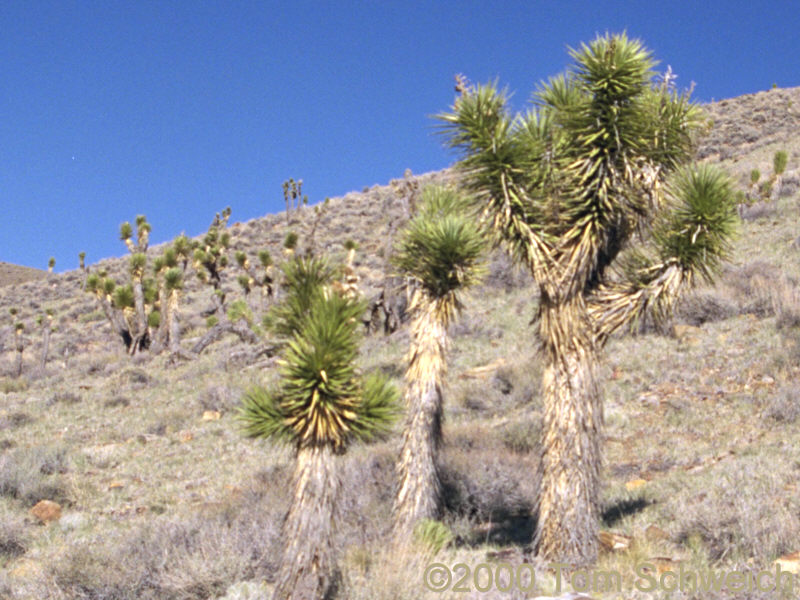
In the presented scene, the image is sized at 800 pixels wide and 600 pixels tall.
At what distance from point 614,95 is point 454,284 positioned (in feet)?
7.67

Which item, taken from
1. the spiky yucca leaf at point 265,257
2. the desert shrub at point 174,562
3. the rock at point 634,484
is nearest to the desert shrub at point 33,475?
the desert shrub at point 174,562

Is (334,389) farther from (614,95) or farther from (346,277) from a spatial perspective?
(614,95)

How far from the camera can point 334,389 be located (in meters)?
4.85

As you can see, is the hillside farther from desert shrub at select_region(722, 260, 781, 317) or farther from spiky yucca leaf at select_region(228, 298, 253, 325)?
spiky yucca leaf at select_region(228, 298, 253, 325)

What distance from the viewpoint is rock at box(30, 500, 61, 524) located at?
9.52 meters

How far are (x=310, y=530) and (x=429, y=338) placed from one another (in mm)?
2721

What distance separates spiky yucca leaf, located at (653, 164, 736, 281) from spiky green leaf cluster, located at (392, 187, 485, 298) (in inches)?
70.0

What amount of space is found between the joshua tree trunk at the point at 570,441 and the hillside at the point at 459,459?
0.29 meters

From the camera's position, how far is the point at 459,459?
9281mm

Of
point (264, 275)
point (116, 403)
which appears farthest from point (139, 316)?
point (116, 403)

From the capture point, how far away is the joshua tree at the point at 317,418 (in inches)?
191

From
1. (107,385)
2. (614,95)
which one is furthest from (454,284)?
(107,385)

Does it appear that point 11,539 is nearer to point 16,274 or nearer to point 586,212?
point 586,212

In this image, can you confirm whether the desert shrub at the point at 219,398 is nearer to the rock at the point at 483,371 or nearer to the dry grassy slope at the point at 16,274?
the rock at the point at 483,371
